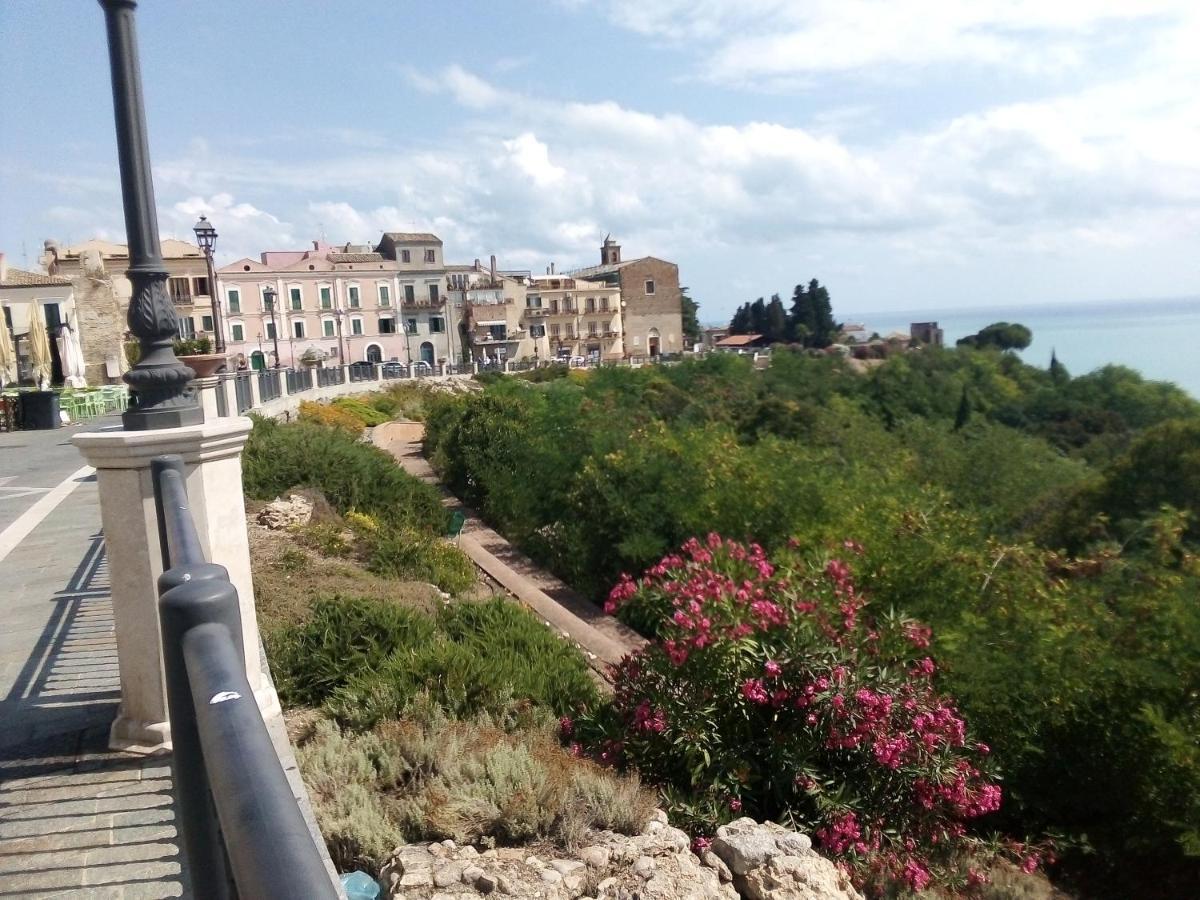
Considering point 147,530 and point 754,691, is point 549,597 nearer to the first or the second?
point 754,691

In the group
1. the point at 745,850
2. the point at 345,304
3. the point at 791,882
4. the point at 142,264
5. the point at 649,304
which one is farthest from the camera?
the point at 649,304

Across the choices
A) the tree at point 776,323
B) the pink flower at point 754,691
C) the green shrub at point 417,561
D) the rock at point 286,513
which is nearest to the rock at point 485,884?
the pink flower at point 754,691

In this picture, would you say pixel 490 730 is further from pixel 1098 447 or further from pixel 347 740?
pixel 1098 447

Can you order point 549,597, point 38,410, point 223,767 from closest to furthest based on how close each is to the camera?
1. point 223,767
2. point 549,597
3. point 38,410

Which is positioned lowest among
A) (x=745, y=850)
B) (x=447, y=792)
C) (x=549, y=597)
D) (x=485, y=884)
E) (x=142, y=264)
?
(x=549, y=597)

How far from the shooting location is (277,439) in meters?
14.1

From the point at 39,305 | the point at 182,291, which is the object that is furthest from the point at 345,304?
the point at 39,305

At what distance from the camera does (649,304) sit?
83.6 metres

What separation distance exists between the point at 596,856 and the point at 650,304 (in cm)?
8054

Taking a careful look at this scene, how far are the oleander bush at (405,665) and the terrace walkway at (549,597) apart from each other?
1.98m

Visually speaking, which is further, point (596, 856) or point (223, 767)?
point (596, 856)

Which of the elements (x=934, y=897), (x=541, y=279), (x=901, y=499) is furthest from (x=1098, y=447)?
(x=541, y=279)

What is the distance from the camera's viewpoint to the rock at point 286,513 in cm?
1061

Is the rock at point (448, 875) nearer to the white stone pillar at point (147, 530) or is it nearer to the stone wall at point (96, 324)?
the white stone pillar at point (147, 530)
